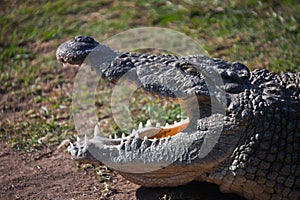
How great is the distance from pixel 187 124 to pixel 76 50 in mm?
1026

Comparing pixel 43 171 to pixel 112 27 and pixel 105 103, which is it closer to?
pixel 105 103

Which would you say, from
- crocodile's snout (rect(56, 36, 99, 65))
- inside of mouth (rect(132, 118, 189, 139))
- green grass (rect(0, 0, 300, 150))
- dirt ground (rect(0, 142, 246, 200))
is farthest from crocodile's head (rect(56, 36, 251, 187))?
green grass (rect(0, 0, 300, 150))

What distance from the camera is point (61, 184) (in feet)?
14.9

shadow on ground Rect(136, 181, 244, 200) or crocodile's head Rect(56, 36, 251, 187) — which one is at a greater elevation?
crocodile's head Rect(56, 36, 251, 187)

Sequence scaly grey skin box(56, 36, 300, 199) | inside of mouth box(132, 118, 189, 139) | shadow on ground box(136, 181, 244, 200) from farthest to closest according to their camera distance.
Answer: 1. inside of mouth box(132, 118, 189, 139)
2. shadow on ground box(136, 181, 244, 200)
3. scaly grey skin box(56, 36, 300, 199)

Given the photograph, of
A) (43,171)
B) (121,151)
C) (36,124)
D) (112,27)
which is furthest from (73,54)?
(112,27)

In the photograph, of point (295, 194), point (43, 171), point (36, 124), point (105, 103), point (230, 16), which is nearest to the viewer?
point (295, 194)

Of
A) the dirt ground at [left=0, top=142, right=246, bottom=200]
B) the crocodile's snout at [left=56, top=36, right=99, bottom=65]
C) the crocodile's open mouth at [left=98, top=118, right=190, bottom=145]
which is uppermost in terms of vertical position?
the crocodile's snout at [left=56, top=36, right=99, bottom=65]

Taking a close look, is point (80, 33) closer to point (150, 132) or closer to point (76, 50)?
point (76, 50)

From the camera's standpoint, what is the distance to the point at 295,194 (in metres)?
3.87

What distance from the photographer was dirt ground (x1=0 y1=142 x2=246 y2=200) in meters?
4.23

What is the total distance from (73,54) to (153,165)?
3.49 ft

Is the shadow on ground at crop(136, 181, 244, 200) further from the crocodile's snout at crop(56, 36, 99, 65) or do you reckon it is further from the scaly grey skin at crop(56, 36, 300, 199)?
the crocodile's snout at crop(56, 36, 99, 65)

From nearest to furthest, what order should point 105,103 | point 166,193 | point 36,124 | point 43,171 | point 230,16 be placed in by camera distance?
point 166,193 → point 43,171 → point 36,124 → point 105,103 → point 230,16
